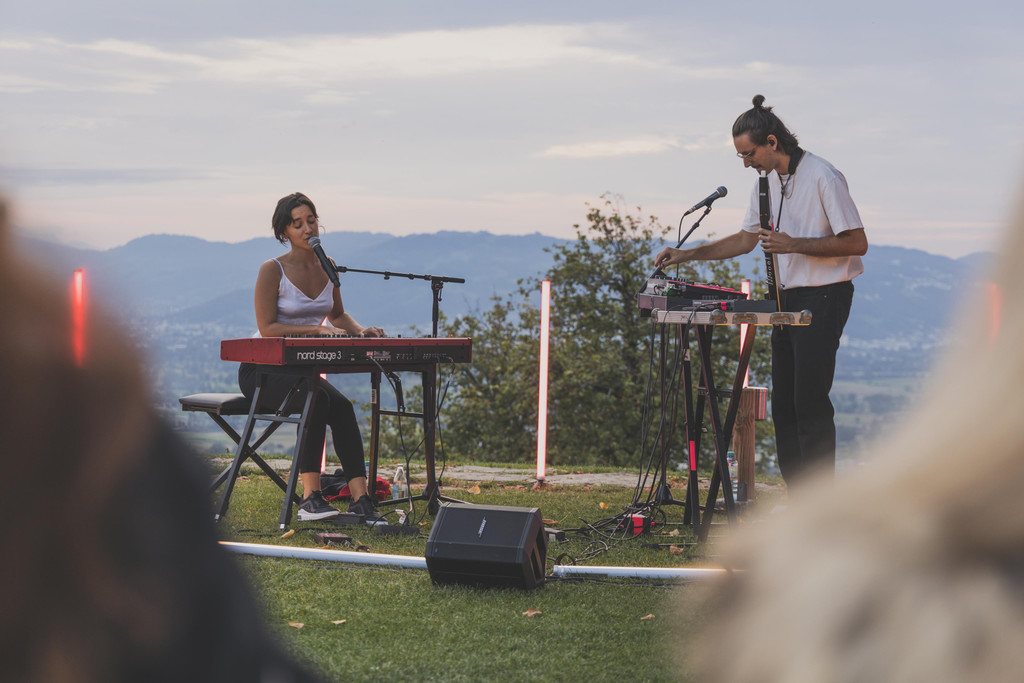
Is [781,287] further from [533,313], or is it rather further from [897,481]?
[533,313]

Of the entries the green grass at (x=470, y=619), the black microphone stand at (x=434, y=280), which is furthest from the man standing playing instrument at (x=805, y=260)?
the black microphone stand at (x=434, y=280)

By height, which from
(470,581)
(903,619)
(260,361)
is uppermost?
(903,619)

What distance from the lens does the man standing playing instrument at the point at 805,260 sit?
4.26 m

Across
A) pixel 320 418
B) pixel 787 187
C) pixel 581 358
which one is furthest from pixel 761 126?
pixel 581 358

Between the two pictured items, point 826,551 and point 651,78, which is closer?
point 826,551

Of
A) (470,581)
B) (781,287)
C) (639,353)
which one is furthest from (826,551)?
(639,353)

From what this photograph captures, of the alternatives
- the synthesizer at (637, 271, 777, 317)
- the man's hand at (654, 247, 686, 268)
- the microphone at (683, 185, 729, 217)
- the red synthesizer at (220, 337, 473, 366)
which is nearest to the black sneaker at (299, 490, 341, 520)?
the red synthesizer at (220, 337, 473, 366)

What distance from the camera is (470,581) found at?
3.75 m

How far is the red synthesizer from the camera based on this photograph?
14.9 ft

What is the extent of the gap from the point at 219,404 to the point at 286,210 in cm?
110

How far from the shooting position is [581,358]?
10.5 metres

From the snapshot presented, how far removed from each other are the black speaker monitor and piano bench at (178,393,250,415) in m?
1.85

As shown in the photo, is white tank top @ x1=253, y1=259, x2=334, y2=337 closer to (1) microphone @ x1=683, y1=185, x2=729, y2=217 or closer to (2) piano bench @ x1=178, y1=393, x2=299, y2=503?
(2) piano bench @ x1=178, y1=393, x2=299, y2=503

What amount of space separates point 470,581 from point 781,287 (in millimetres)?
1961
